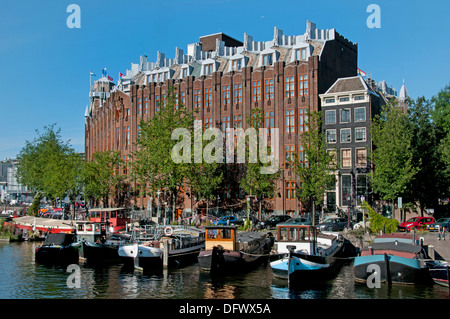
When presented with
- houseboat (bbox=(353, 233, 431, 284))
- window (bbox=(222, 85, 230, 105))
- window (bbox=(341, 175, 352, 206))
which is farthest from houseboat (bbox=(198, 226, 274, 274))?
window (bbox=(222, 85, 230, 105))

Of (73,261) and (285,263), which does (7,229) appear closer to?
(73,261)

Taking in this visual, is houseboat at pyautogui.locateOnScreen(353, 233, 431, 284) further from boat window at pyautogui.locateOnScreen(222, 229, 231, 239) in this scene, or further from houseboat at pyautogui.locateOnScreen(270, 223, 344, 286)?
boat window at pyautogui.locateOnScreen(222, 229, 231, 239)

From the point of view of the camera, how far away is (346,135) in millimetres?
65500

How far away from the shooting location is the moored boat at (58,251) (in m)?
42.4

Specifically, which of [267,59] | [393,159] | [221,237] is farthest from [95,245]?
[267,59]

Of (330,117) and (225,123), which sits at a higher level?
(225,123)

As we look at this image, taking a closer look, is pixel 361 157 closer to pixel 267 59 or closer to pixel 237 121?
pixel 237 121

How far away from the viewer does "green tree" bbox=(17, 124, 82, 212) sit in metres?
83.6

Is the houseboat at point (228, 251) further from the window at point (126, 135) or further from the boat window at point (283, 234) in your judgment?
the window at point (126, 135)

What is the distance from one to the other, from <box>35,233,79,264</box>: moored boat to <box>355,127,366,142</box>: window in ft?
132

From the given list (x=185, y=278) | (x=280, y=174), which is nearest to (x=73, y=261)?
(x=185, y=278)

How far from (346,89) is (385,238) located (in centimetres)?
3363

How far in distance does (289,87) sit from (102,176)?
1440 inches
